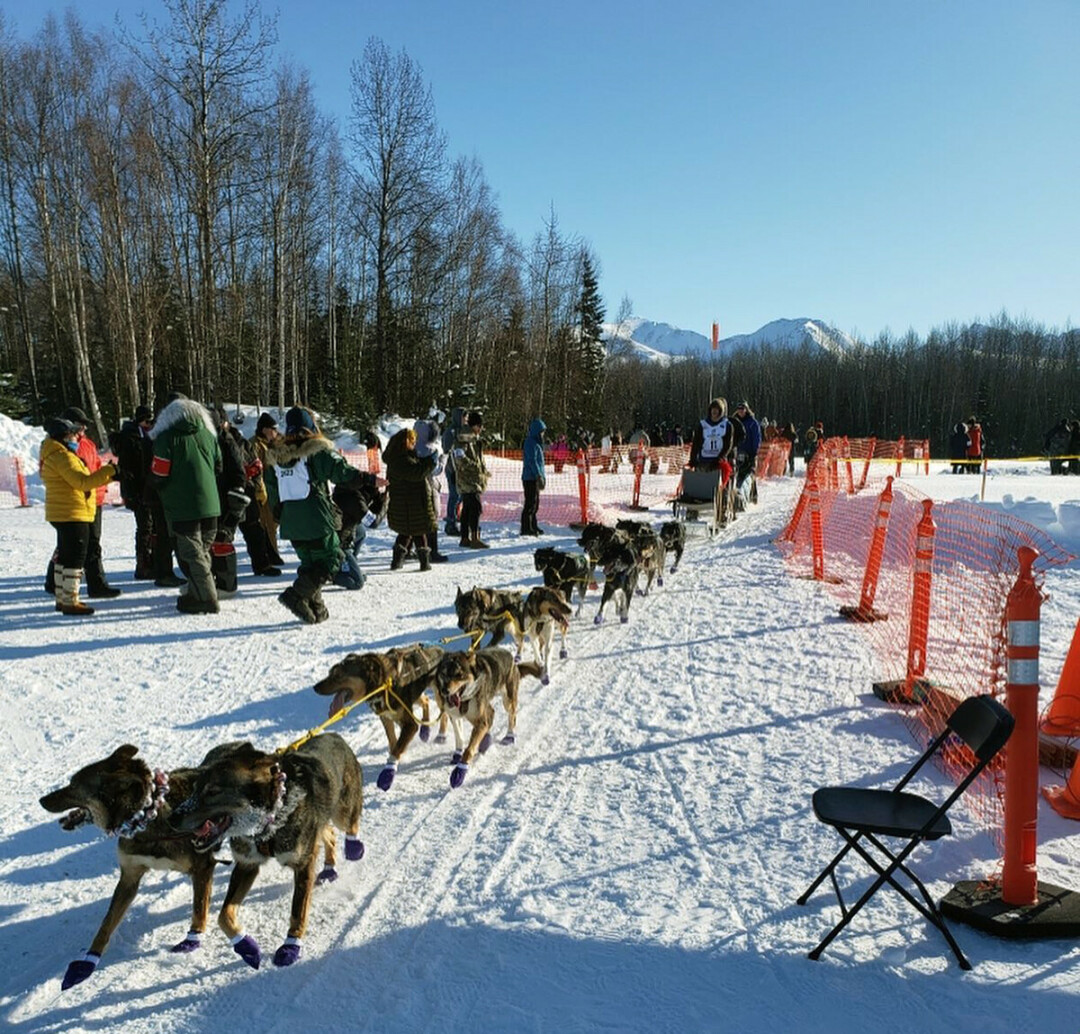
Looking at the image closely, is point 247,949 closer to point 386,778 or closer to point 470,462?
point 386,778

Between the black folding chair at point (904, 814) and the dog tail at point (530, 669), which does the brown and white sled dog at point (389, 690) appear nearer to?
the dog tail at point (530, 669)

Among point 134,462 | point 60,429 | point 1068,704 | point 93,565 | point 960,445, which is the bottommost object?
point 1068,704

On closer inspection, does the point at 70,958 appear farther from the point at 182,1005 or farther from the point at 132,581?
the point at 132,581

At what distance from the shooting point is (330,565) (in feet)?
22.5

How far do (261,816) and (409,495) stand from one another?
259 inches

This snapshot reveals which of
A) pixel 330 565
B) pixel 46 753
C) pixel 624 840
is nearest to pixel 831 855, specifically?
pixel 624 840

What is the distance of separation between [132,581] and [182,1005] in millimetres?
6644

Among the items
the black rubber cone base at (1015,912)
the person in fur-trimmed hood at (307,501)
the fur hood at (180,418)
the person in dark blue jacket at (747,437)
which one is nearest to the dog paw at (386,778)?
the black rubber cone base at (1015,912)

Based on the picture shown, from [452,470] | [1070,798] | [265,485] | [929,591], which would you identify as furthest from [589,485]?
[1070,798]

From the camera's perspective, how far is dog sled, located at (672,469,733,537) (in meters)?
12.3

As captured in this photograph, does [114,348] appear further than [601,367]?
No

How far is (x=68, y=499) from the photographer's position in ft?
21.5

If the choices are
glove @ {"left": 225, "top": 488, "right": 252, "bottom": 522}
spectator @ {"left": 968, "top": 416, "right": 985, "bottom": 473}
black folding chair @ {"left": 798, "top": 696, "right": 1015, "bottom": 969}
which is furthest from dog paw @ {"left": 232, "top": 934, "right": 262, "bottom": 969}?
spectator @ {"left": 968, "top": 416, "right": 985, "bottom": 473}

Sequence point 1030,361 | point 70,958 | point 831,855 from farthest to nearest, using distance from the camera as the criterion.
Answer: point 1030,361 < point 831,855 < point 70,958
